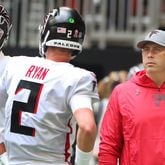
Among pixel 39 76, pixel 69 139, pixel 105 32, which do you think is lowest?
pixel 105 32

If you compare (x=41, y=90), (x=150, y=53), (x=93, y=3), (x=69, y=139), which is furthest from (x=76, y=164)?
(x=93, y=3)

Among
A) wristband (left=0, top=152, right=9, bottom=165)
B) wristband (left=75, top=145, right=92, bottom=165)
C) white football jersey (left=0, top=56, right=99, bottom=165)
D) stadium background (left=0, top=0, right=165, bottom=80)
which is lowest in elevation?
stadium background (left=0, top=0, right=165, bottom=80)

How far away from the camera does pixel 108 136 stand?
6.03 metres

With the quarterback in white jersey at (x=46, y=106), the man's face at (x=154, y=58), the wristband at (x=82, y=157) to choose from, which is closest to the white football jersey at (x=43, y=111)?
the quarterback in white jersey at (x=46, y=106)

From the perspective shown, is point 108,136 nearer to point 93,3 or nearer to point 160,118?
point 160,118

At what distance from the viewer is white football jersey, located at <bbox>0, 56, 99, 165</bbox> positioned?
19.1ft

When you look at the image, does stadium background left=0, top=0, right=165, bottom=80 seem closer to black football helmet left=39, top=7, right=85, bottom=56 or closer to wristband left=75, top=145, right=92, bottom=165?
black football helmet left=39, top=7, right=85, bottom=56

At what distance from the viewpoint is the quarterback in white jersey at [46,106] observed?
19.0ft

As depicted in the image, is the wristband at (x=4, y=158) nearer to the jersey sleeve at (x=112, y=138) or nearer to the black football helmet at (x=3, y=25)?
the jersey sleeve at (x=112, y=138)

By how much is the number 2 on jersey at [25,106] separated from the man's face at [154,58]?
759 millimetres

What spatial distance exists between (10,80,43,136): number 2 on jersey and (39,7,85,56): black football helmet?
1.21ft

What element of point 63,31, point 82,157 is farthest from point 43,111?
point 63,31

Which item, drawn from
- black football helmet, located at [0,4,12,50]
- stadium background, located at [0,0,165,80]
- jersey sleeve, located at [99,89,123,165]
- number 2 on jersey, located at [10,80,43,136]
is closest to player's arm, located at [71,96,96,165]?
jersey sleeve, located at [99,89,123,165]

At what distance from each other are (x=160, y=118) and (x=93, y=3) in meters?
10.0
